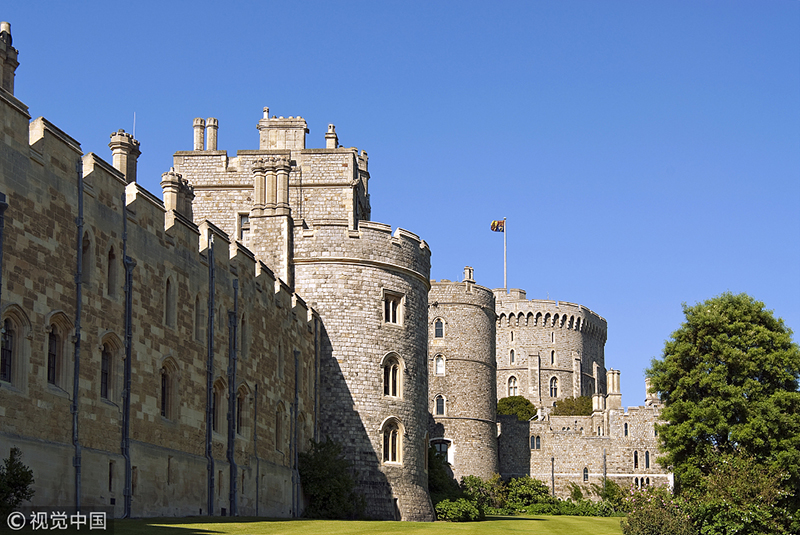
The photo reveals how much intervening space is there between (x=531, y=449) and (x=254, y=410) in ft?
186

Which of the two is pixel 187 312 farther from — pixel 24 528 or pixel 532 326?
pixel 532 326

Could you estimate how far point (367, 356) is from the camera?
4238 cm

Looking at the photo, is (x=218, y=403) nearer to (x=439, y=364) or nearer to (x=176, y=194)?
(x=176, y=194)

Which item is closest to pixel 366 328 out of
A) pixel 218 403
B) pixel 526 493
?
pixel 218 403

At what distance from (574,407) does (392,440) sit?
68908 mm

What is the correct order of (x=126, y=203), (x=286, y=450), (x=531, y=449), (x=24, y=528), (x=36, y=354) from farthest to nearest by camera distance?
(x=531, y=449), (x=286, y=450), (x=126, y=203), (x=36, y=354), (x=24, y=528)

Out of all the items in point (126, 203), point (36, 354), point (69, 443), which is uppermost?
point (126, 203)

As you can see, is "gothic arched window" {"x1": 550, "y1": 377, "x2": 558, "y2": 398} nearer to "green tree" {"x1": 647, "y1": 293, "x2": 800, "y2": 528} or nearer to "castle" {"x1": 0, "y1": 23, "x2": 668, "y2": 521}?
"castle" {"x1": 0, "y1": 23, "x2": 668, "y2": 521}

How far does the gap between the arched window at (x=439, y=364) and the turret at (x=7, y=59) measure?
148 feet

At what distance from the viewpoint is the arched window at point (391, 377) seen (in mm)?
42906

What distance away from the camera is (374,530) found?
27812 millimetres

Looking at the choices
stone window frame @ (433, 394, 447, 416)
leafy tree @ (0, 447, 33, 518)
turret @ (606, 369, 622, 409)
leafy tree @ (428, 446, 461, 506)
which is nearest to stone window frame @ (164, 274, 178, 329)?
leafy tree @ (0, 447, 33, 518)

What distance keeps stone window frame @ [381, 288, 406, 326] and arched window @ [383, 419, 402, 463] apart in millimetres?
3824

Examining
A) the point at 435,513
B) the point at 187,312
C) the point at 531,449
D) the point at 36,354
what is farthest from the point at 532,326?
the point at 36,354
